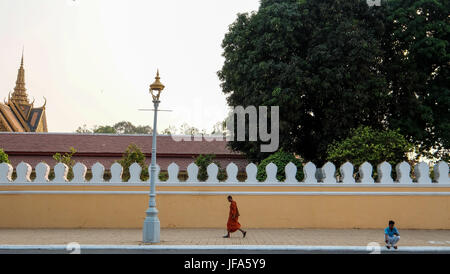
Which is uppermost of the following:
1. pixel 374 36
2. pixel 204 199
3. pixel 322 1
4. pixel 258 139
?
pixel 322 1

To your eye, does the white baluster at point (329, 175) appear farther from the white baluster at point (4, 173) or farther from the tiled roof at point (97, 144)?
the tiled roof at point (97, 144)

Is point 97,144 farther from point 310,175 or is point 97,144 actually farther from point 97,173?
point 310,175

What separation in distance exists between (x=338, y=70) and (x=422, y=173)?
699cm

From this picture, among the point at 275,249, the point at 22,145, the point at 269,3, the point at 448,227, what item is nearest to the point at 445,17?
the point at 269,3

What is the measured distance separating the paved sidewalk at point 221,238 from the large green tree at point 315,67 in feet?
25.9

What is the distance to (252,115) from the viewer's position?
19094mm

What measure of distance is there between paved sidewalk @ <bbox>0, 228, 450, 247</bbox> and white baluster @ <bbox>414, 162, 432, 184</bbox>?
1.24 metres

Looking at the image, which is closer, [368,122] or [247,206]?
[247,206]

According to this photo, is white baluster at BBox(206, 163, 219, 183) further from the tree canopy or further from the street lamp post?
the tree canopy

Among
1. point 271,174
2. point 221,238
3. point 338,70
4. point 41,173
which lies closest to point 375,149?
point 338,70

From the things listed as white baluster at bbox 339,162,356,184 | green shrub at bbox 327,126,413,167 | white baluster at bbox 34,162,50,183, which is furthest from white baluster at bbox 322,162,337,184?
white baluster at bbox 34,162,50,183

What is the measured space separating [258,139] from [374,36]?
6.80 meters

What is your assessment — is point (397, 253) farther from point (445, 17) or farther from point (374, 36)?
point (445, 17)

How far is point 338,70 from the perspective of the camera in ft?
55.5
